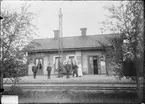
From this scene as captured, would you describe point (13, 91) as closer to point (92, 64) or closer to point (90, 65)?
point (90, 65)

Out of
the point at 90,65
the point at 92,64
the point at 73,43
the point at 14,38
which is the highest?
the point at 73,43

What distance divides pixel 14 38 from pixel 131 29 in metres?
4.14

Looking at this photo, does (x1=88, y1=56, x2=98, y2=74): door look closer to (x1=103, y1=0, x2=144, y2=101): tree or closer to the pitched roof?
the pitched roof

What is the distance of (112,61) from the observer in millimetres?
5238

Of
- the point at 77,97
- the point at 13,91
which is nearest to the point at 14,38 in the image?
the point at 13,91

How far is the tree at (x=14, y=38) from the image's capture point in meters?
4.69

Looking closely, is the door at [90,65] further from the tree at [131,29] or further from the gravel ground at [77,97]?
the tree at [131,29]

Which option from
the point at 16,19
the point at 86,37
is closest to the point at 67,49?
the point at 86,37

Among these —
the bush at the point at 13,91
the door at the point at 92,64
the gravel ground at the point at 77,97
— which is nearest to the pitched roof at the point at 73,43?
the door at the point at 92,64

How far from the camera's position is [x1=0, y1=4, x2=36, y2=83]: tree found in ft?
15.4

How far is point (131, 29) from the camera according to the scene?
466cm

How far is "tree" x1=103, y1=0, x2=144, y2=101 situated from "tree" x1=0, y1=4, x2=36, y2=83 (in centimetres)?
305

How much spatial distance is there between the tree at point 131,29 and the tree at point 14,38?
10.00 ft

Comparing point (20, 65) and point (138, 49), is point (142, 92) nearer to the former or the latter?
point (138, 49)
